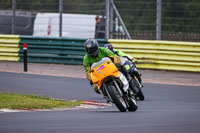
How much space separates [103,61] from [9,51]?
40.6 ft

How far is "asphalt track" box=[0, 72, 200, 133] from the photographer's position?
295 inches

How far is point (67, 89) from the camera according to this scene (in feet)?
48.9

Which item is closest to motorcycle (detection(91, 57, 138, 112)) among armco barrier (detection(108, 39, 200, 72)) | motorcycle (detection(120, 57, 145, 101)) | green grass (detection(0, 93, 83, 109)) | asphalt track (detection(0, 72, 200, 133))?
asphalt track (detection(0, 72, 200, 133))

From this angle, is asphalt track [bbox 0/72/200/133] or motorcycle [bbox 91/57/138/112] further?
motorcycle [bbox 91/57/138/112]

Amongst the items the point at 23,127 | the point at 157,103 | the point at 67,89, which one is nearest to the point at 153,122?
the point at 23,127

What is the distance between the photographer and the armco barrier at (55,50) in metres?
20.7

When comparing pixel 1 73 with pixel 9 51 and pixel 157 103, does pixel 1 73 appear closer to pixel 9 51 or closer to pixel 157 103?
pixel 9 51

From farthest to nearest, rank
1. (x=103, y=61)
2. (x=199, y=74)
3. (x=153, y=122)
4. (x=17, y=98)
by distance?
(x=199, y=74)
(x=17, y=98)
(x=103, y=61)
(x=153, y=122)

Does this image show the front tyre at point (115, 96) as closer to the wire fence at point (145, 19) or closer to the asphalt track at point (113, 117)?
the asphalt track at point (113, 117)

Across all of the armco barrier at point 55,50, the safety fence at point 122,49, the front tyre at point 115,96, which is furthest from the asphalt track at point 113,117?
the armco barrier at point 55,50

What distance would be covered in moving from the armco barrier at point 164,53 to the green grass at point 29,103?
23.5ft

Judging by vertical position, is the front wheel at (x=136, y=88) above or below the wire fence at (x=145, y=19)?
below

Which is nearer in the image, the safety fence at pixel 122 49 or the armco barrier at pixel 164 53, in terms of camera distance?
the armco barrier at pixel 164 53

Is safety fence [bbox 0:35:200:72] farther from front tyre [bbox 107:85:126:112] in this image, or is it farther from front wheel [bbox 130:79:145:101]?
front tyre [bbox 107:85:126:112]
